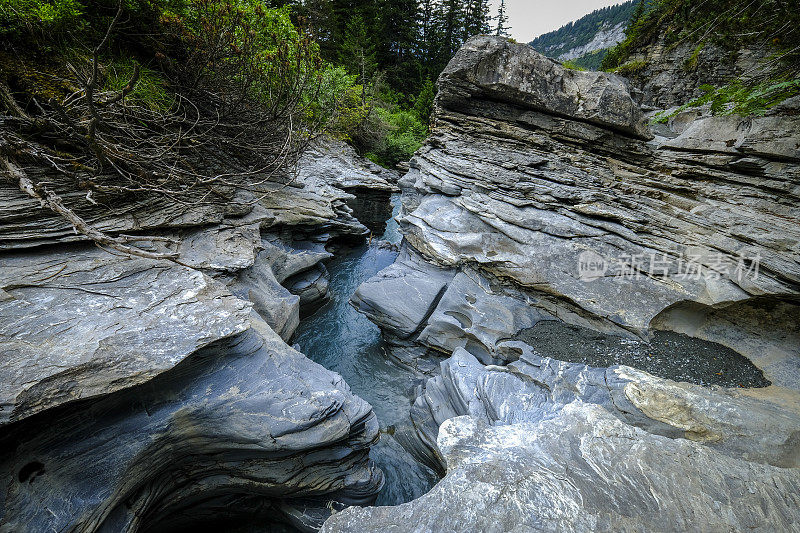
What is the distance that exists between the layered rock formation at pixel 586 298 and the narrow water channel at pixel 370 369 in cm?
49

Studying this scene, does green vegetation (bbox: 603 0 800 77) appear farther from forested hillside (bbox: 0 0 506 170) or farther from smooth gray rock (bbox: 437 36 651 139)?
forested hillside (bbox: 0 0 506 170)

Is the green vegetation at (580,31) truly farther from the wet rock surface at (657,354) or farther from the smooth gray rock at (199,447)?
the smooth gray rock at (199,447)

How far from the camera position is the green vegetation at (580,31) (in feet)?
247

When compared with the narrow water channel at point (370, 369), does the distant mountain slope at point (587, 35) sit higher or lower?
higher

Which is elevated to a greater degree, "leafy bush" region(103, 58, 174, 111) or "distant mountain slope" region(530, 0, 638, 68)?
"distant mountain slope" region(530, 0, 638, 68)

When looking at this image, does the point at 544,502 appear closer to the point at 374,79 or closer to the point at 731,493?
the point at 731,493

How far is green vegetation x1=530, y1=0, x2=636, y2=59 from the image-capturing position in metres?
75.4

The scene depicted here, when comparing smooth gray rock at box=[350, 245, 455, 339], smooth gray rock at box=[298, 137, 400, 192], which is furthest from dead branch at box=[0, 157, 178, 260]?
smooth gray rock at box=[298, 137, 400, 192]

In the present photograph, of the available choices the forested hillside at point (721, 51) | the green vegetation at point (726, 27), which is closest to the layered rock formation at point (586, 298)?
the forested hillside at point (721, 51)

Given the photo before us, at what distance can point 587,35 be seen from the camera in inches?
3383

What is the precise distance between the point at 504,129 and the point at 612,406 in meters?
8.38

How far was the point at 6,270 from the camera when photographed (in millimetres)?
3861

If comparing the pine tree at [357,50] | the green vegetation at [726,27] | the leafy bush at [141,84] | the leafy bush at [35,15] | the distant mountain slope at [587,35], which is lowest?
the leafy bush at [141,84]

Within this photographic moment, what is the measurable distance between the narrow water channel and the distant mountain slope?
275 feet
